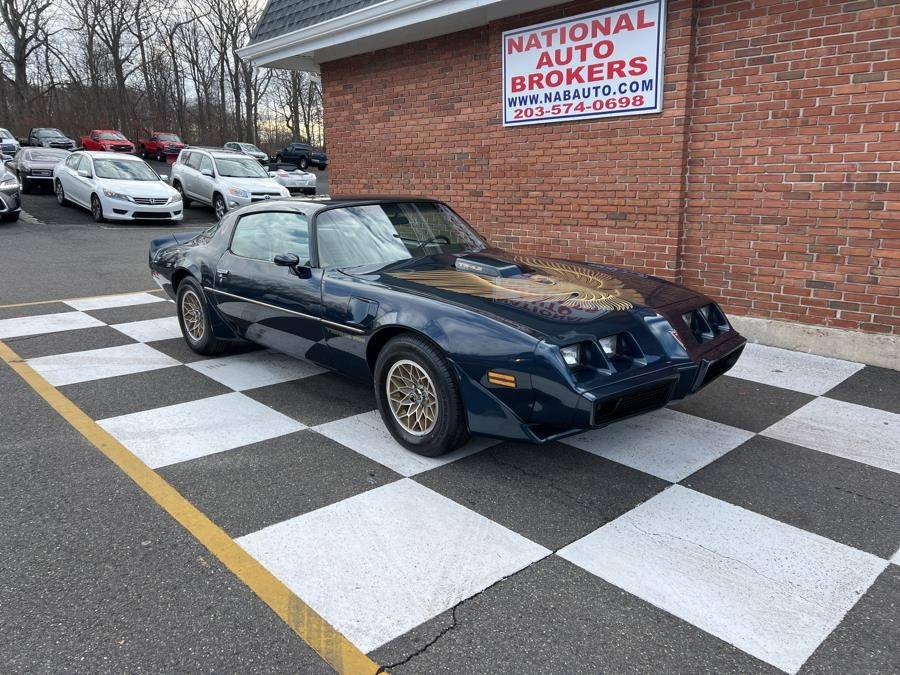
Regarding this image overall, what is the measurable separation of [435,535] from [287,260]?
6.89ft

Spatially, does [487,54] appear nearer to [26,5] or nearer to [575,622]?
[575,622]

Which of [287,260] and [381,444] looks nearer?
[381,444]

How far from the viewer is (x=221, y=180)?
56.8 ft

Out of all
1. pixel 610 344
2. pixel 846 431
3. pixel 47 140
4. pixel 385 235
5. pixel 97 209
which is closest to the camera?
pixel 610 344

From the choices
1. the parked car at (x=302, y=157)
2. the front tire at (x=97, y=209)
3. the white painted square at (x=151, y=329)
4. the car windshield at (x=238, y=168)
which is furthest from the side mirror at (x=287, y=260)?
the parked car at (x=302, y=157)

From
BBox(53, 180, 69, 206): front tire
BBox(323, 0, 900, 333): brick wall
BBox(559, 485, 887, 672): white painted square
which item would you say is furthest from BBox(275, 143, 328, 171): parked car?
BBox(559, 485, 887, 672): white painted square

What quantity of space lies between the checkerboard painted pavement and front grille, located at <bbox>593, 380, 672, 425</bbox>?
0.40m

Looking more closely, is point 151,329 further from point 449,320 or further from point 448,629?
point 448,629

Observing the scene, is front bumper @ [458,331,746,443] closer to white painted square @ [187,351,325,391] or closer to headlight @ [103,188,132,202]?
white painted square @ [187,351,325,391]

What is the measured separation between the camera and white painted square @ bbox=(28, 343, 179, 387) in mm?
5180

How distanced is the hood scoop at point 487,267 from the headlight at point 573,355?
1059 mm

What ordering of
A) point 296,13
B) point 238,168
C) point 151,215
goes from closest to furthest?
point 296,13 < point 151,215 < point 238,168

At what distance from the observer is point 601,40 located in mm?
6551

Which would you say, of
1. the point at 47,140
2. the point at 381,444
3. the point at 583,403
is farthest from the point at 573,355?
the point at 47,140
